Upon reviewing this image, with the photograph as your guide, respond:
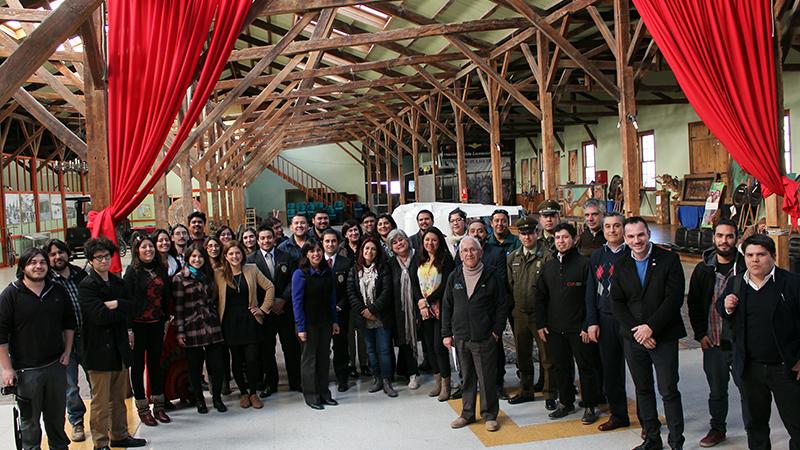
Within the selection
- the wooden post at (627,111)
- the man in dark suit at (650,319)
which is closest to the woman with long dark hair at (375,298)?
the man in dark suit at (650,319)

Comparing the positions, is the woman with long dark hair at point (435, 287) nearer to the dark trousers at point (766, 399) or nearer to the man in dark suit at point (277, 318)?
the man in dark suit at point (277, 318)

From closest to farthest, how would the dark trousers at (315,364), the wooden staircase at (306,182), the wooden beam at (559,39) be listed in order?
the dark trousers at (315,364) < the wooden beam at (559,39) < the wooden staircase at (306,182)

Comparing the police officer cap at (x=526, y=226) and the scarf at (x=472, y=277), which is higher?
the police officer cap at (x=526, y=226)

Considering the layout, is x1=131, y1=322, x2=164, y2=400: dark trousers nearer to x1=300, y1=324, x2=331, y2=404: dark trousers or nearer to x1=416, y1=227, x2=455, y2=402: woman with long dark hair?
x1=300, y1=324, x2=331, y2=404: dark trousers

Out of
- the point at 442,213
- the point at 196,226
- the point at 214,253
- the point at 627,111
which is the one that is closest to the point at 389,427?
the point at 214,253

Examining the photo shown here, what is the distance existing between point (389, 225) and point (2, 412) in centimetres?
335

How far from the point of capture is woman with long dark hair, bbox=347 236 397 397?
16.0 ft

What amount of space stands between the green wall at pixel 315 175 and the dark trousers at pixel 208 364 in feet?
90.1

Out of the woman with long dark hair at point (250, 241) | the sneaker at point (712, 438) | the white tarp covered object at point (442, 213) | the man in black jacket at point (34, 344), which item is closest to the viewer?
the man in black jacket at point (34, 344)

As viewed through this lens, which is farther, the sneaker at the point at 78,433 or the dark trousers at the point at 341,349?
the dark trousers at the point at 341,349

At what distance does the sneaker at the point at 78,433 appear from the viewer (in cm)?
418

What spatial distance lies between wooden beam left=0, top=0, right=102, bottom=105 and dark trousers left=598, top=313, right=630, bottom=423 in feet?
11.2

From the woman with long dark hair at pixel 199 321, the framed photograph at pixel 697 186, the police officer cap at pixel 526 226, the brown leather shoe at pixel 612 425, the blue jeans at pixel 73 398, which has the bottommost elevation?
the brown leather shoe at pixel 612 425

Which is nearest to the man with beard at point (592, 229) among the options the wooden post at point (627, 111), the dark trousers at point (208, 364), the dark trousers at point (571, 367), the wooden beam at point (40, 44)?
the dark trousers at point (571, 367)
